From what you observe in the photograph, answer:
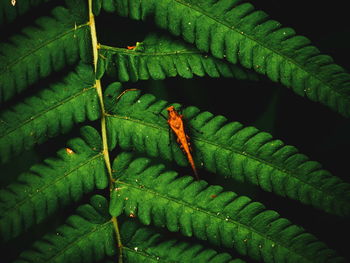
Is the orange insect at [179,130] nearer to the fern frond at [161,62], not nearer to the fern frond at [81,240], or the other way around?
the fern frond at [161,62]

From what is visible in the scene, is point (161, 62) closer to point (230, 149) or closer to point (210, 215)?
point (230, 149)

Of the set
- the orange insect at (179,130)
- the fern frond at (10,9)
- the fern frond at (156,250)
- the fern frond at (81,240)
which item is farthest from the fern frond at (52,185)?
the fern frond at (10,9)

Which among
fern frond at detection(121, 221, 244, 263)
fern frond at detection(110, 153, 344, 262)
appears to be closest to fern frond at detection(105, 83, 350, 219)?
fern frond at detection(110, 153, 344, 262)

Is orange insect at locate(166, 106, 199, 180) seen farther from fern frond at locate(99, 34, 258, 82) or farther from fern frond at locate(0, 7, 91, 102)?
fern frond at locate(0, 7, 91, 102)

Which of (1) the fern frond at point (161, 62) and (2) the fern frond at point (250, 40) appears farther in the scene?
(1) the fern frond at point (161, 62)

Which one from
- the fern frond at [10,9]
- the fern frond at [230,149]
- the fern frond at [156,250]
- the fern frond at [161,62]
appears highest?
the fern frond at [10,9]

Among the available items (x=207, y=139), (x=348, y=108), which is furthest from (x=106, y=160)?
(x=348, y=108)
